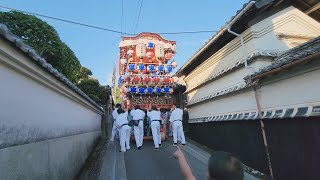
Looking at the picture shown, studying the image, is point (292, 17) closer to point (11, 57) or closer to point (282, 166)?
point (282, 166)

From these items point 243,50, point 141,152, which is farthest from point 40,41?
point 243,50

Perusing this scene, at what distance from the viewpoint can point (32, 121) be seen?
5.23 m

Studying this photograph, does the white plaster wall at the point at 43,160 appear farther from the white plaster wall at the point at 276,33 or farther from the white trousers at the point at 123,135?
the white plaster wall at the point at 276,33

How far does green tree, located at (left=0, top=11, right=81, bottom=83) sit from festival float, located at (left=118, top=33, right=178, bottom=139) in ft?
13.0

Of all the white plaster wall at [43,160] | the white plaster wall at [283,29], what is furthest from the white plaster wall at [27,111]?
the white plaster wall at [283,29]

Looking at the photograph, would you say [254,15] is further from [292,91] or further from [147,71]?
[147,71]

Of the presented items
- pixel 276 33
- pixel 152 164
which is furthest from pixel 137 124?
pixel 276 33

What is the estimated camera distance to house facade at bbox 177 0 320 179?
7195mm

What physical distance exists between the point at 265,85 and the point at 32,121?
6.62 m

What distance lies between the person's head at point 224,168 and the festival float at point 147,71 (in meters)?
13.2

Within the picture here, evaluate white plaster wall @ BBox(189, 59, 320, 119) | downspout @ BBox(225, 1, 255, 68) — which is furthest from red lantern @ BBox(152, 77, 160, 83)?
downspout @ BBox(225, 1, 255, 68)

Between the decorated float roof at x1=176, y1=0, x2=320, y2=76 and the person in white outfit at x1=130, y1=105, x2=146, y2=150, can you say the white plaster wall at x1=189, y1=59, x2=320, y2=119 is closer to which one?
the decorated float roof at x1=176, y1=0, x2=320, y2=76

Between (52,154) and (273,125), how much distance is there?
5.71 metres

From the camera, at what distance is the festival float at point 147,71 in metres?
16.1
